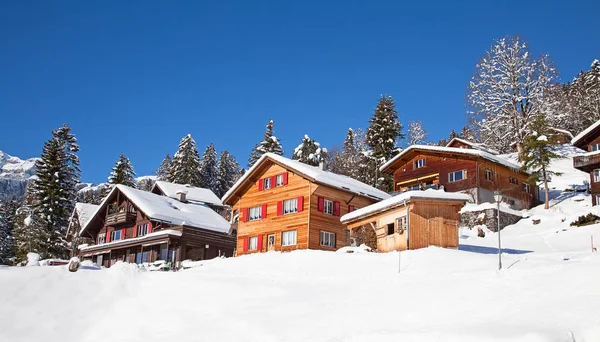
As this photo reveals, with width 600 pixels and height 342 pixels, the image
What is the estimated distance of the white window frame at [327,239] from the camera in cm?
3959

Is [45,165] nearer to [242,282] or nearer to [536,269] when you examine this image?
[242,282]

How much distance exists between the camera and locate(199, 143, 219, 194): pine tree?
3256 inches

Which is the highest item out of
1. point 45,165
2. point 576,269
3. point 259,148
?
point 259,148

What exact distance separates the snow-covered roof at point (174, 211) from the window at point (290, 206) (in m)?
12.2

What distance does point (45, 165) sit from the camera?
5744 centimetres

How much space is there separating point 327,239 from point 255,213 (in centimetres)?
698

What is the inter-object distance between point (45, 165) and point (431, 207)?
139 ft

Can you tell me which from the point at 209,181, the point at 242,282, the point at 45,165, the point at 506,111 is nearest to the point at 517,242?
the point at 242,282

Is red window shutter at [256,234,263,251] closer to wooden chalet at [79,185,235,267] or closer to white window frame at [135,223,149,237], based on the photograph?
wooden chalet at [79,185,235,267]

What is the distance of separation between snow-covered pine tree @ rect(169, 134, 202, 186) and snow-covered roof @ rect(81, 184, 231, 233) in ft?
58.1

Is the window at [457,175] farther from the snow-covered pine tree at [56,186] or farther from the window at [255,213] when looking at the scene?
the snow-covered pine tree at [56,186]

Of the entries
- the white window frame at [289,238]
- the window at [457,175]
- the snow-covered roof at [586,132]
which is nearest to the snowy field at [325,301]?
the white window frame at [289,238]

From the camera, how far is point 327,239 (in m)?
40.1

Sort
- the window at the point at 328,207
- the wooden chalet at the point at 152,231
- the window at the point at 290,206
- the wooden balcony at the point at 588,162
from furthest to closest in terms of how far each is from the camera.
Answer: the wooden chalet at the point at 152,231
the wooden balcony at the point at 588,162
the window at the point at 290,206
the window at the point at 328,207
